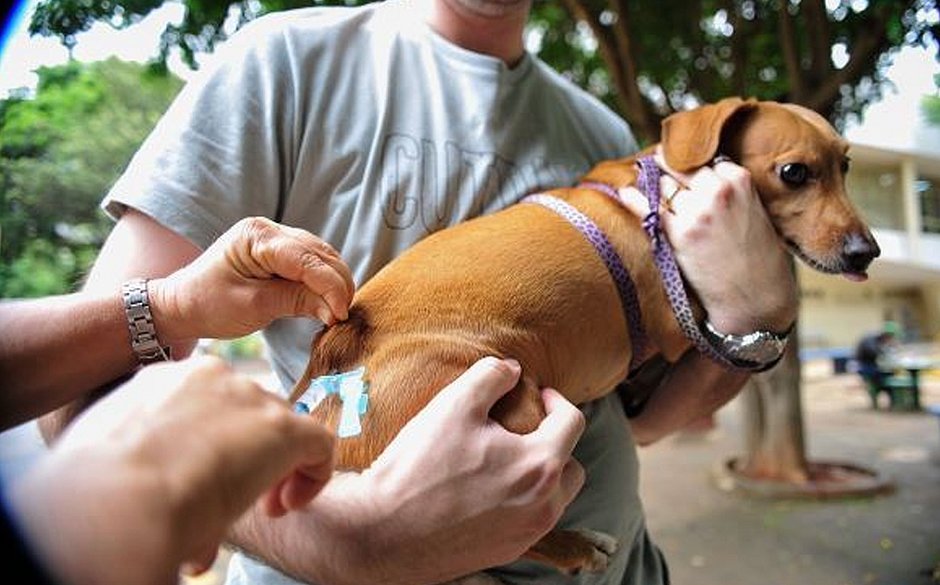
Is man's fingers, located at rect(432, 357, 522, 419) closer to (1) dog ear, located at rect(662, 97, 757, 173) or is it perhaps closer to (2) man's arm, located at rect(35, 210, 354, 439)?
(2) man's arm, located at rect(35, 210, 354, 439)

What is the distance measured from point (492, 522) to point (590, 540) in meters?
0.42

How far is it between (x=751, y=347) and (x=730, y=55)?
456 centimetres

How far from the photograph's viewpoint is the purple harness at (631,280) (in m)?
1.39

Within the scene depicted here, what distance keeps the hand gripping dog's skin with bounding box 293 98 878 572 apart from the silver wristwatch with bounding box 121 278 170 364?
226mm

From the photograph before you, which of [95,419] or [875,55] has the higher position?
[95,419]

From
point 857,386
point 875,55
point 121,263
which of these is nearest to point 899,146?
point 875,55

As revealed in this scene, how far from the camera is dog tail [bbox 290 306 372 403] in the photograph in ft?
3.46

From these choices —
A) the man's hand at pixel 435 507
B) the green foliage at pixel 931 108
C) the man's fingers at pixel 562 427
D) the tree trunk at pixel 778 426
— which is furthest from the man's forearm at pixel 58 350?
the tree trunk at pixel 778 426

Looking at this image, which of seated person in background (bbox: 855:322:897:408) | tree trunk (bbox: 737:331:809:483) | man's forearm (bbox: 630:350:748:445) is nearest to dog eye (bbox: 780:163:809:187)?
man's forearm (bbox: 630:350:748:445)

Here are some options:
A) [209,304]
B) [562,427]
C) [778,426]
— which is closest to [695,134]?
[562,427]

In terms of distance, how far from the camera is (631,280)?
1.41 meters

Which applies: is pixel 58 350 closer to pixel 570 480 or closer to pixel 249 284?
pixel 249 284

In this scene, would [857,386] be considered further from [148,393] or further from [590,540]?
[148,393]

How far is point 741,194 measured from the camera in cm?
142
